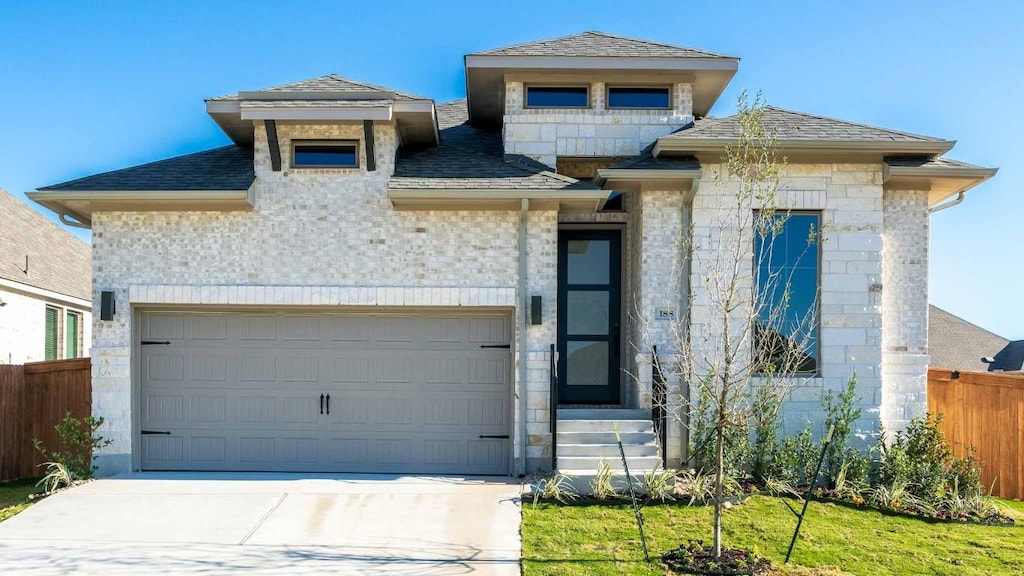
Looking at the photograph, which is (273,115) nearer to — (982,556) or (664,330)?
(664,330)

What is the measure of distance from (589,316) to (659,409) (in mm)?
1946

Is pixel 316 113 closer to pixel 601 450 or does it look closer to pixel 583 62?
pixel 583 62

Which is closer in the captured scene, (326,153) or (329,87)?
(326,153)

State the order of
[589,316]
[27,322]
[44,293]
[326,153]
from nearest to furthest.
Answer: [326,153] → [589,316] → [27,322] → [44,293]

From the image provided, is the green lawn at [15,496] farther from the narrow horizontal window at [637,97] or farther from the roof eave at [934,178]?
the roof eave at [934,178]

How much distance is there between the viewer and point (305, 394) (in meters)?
9.39

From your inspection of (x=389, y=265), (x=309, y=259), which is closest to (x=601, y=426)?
(x=389, y=265)

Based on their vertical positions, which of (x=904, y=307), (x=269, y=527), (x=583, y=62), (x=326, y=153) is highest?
(x=583, y=62)

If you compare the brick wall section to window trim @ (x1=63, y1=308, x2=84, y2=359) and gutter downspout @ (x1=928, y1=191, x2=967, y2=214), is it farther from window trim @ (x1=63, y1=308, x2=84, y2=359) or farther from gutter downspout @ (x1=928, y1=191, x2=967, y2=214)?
window trim @ (x1=63, y1=308, x2=84, y2=359)

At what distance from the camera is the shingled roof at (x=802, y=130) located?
9219 millimetres

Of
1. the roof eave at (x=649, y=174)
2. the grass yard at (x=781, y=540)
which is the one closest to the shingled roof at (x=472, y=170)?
the roof eave at (x=649, y=174)

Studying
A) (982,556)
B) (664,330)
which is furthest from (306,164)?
(982,556)

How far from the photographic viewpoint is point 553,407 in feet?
29.2

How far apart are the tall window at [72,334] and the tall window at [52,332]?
44cm
